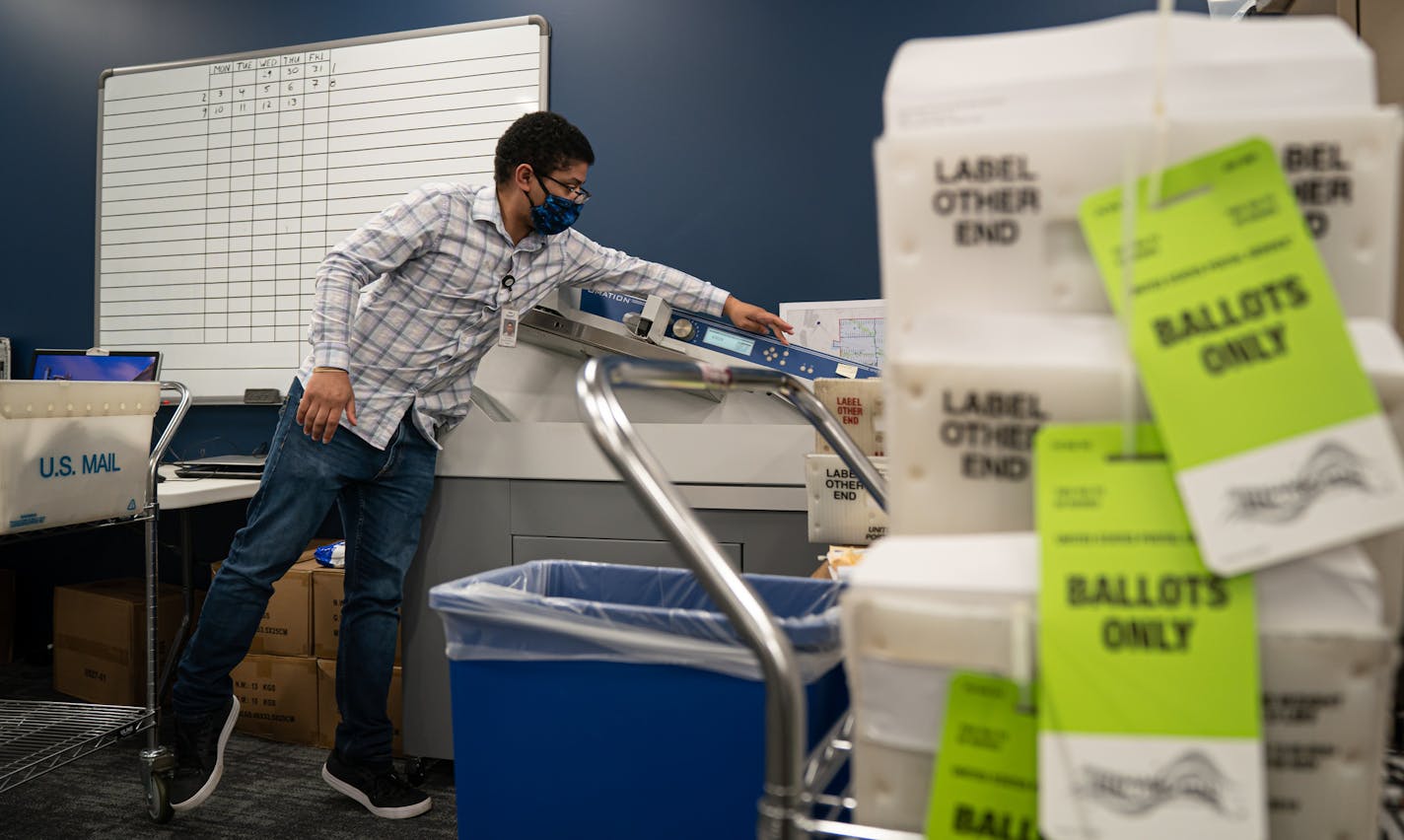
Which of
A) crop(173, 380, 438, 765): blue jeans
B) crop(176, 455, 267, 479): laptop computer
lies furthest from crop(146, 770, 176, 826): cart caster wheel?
crop(176, 455, 267, 479): laptop computer

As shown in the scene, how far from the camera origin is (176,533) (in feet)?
10.5

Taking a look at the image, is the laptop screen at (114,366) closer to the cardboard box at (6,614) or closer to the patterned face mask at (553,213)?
the cardboard box at (6,614)

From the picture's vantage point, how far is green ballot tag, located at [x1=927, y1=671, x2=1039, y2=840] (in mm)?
426

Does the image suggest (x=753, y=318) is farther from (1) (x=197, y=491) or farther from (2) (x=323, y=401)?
(1) (x=197, y=491)

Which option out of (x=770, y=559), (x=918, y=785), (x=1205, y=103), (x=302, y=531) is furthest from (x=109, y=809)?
(x=1205, y=103)

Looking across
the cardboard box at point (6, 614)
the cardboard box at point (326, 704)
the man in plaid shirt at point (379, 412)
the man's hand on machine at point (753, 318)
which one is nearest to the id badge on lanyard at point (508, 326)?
the man in plaid shirt at point (379, 412)

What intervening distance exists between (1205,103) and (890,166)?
156 mm

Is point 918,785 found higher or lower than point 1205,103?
lower

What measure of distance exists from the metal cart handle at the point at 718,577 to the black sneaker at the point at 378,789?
172 cm

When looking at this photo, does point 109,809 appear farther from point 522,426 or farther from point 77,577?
point 77,577

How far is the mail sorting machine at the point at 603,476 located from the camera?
1.99 metres

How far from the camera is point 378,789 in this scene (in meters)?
2.03

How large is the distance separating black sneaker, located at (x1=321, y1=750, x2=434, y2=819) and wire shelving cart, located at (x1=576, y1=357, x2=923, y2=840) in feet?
5.29

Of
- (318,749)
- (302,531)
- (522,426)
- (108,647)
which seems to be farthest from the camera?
(108,647)
